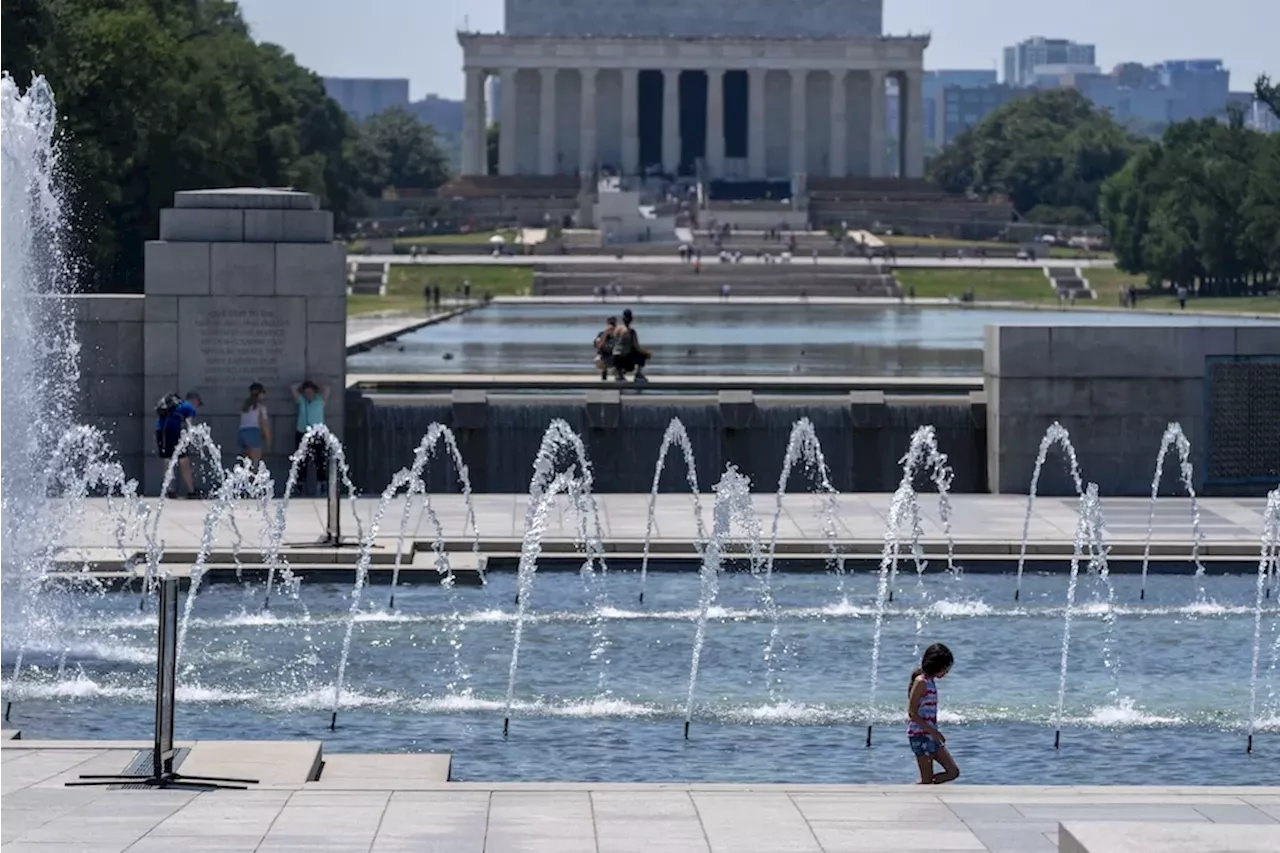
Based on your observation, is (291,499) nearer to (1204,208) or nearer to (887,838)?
(887,838)

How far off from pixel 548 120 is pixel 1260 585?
499 ft

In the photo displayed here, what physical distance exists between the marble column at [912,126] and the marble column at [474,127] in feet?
87.7

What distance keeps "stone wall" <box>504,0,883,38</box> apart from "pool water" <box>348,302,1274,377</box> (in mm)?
78194

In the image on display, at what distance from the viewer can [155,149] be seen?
62188mm

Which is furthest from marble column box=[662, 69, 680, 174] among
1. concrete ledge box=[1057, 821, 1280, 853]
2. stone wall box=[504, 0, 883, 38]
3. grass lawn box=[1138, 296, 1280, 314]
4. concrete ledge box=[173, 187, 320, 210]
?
concrete ledge box=[1057, 821, 1280, 853]

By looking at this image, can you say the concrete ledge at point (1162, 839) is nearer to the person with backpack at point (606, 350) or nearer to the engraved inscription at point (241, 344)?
the engraved inscription at point (241, 344)

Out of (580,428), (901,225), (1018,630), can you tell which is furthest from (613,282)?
(1018,630)

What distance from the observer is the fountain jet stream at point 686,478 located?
23703 mm

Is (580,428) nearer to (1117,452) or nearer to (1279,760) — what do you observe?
(1117,452)

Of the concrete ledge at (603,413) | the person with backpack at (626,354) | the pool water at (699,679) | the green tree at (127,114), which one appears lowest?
the pool water at (699,679)

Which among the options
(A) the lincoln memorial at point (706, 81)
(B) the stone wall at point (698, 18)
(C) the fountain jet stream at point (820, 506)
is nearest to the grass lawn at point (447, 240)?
(A) the lincoln memorial at point (706, 81)

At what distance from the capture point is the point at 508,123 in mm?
171625

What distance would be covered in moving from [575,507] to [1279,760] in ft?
35.6

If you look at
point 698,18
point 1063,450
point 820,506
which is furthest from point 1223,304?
point 698,18
